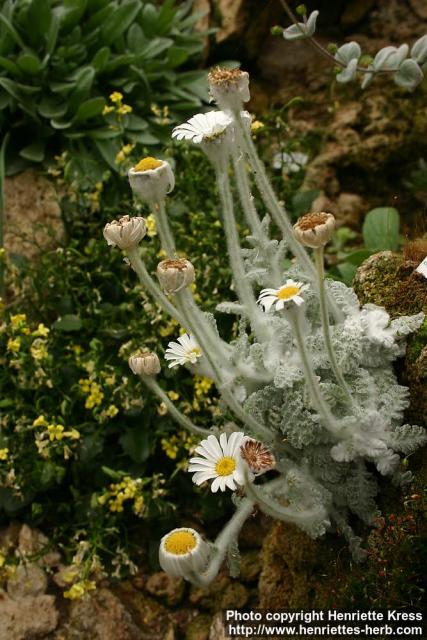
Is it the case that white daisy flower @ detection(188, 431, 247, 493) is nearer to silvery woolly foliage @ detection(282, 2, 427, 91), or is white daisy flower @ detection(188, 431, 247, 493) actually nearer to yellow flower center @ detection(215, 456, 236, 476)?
yellow flower center @ detection(215, 456, 236, 476)

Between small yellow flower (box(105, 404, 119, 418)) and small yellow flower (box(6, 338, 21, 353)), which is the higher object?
small yellow flower (box(6, 338, 21, 353))

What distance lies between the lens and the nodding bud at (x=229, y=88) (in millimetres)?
1798

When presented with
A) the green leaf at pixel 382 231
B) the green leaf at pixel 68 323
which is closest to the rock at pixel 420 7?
the green leaf at pixel 382 231

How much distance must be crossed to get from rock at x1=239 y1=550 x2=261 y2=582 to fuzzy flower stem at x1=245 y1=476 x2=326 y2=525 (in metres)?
0.67

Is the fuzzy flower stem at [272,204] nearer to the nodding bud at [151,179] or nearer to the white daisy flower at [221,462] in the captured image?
the nodding bud at [151,179]

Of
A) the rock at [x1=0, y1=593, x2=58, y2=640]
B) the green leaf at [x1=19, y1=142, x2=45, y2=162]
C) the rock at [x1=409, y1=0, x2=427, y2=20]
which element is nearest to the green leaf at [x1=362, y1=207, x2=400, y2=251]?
the green leaf at [x1=19, y1=142, x2=45, y2=162]

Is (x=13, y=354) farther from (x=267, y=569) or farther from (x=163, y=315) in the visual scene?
(x=267, y=569)

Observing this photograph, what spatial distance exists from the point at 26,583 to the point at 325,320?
1.45 meters

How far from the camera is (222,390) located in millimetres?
1878

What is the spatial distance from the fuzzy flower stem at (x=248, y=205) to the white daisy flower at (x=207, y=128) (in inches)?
4.0

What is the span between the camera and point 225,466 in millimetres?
1834

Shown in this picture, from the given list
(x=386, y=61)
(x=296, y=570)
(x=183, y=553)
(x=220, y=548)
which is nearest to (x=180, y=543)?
(x=183, y=553)

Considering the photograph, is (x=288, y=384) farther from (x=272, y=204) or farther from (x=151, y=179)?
(x=151, y=179)

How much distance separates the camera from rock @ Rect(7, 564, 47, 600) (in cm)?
248
